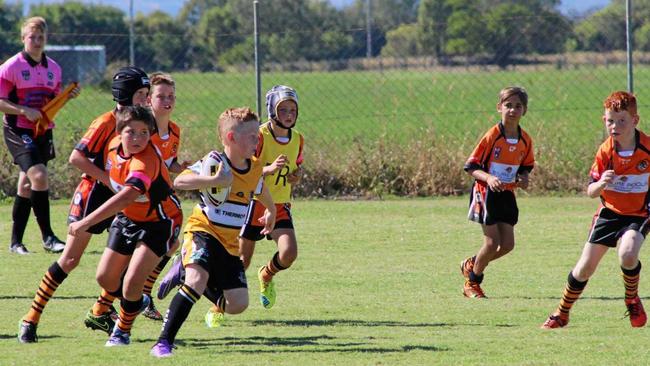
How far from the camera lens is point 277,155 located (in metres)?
8.98

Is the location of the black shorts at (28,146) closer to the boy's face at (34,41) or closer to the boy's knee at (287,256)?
the boy's face at (34,41)

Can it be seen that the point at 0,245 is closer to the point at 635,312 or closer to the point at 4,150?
the point at 4,150

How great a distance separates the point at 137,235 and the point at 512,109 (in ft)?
11.6

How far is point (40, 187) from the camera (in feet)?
37.6

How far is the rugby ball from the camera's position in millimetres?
7145

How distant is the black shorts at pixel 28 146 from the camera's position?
11.3m

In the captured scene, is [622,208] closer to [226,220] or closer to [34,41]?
[226,220]

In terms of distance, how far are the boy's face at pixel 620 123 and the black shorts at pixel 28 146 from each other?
5.52 metres

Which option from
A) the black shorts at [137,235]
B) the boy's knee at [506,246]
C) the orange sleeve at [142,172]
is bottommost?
the boy's knee at [506,246]

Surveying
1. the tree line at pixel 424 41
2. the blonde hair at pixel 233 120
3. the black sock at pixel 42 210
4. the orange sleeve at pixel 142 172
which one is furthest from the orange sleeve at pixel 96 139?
the tree line at pixel 424 41

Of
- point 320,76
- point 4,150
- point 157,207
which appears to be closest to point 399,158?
point 4,150

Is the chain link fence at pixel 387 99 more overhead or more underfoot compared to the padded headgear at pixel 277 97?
more underfoot

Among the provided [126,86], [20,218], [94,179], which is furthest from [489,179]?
[20,218]

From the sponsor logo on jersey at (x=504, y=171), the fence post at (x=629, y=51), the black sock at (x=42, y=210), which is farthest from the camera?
the fence post at (x=629, y=51)
